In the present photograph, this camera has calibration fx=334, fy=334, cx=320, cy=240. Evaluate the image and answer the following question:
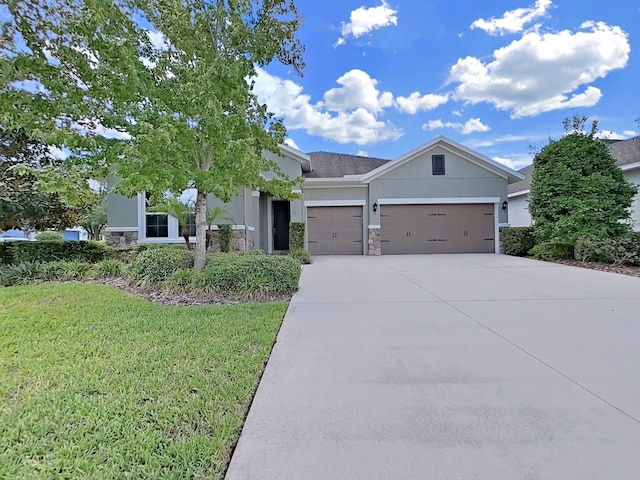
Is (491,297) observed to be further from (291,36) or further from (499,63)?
(499,63)

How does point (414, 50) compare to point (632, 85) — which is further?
point (414, 50)

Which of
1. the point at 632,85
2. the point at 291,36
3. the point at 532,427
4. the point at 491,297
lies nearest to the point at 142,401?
the point at 532,427

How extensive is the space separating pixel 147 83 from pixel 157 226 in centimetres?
724

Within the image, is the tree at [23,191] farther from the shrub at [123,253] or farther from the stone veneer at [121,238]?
the shrub at [123,253]

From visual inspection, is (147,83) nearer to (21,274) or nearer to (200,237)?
(200,237)

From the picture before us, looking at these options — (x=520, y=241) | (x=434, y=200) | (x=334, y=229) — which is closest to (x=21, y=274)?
(x=334, y=229)

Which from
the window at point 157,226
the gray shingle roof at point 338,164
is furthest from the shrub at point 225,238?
the gray shingle roof at point 338,164

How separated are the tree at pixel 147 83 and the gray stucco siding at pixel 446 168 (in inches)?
337

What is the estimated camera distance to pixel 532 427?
2244mm

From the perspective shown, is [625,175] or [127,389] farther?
[625,175]

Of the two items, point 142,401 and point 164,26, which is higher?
point 164,26

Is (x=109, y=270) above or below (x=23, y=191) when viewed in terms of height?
below

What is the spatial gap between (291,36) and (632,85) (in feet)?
43.9

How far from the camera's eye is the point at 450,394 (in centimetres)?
271
